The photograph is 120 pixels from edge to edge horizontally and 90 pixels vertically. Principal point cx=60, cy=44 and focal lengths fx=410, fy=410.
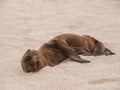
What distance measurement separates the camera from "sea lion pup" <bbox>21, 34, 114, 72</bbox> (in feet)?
18.2

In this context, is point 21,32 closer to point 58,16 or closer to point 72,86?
point 58,16

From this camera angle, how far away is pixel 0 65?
239 inches

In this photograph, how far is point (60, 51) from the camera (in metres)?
6.02

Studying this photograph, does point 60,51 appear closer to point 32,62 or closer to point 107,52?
point 32,62

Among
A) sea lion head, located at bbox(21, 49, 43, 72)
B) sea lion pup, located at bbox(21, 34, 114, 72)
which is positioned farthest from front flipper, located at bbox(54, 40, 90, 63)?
sea lion head, located at bbox(21, 49, 43, 72)

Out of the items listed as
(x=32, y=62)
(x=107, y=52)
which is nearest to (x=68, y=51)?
(x=32, y=62)

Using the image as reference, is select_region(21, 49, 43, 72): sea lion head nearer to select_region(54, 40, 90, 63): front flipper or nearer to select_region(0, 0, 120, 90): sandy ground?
select_region(0, 0, 120, 90): sandy ground

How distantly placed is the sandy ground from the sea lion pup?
0.11 metres

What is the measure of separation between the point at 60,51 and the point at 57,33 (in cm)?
237

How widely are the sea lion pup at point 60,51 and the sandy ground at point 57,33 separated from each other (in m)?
0.11

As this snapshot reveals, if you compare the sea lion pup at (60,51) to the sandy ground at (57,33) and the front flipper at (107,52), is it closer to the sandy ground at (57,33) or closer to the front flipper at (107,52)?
the front flipper at (107,52)

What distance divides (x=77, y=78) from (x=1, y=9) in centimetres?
602

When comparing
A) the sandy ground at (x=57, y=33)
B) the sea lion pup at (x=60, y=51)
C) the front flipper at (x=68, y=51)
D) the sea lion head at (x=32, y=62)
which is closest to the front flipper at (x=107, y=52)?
the sea lion pup at (x=60, y=51)

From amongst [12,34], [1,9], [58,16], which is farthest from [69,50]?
[1,9]
